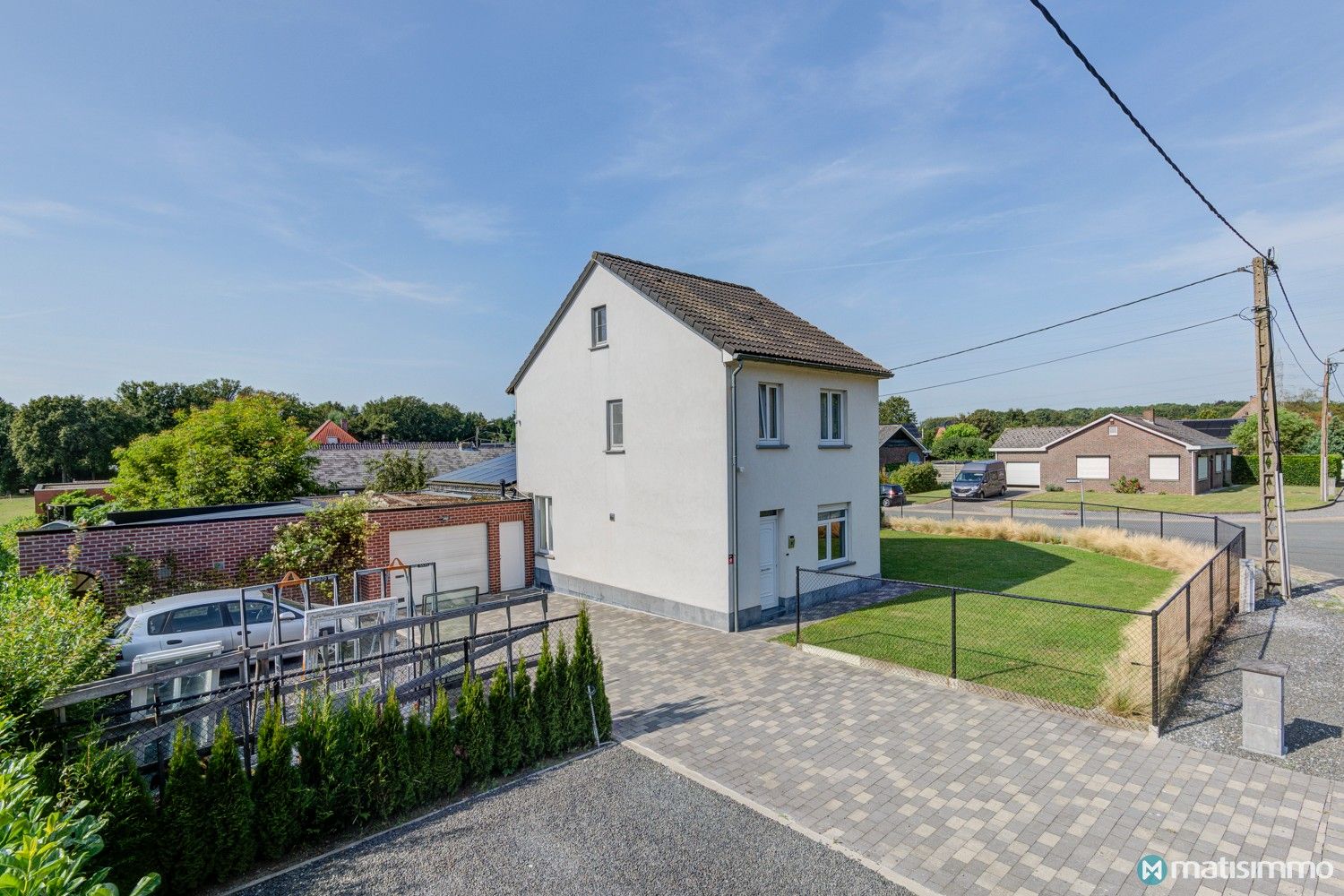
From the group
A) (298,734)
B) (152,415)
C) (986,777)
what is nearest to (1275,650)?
(986,777)

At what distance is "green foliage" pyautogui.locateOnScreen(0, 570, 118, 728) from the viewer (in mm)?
4785

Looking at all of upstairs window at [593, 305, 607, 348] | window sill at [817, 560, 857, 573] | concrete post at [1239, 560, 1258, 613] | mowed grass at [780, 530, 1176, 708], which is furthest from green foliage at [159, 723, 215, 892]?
concrete post at [1239, 560, 1258, 613]

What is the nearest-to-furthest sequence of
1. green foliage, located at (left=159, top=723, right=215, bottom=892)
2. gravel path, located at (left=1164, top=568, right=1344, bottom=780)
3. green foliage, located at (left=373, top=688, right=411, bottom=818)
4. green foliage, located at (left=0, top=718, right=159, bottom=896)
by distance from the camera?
green foliage, located at (left=0, top=718, right=159, bottom=896)
green foliage, located at (left=159, top=723, right=215, bottom=892)
green foliage, located at (left=373, top=688, right=411, bottom=818)
gravel path, located at (left=1164, top=568, right=1344, bottom=780)

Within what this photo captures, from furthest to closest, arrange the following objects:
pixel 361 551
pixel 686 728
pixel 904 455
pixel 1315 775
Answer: pixel 904 455 → pixel 361 551 → pixel 686 728 → pixel 1315 775

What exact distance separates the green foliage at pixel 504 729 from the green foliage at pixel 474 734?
0.11 meters

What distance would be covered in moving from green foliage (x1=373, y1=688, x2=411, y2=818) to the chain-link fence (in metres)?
6.68

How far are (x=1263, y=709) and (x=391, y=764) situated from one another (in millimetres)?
8992

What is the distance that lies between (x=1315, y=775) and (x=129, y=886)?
1052 cm

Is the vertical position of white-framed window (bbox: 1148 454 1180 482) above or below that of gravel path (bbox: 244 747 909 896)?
above

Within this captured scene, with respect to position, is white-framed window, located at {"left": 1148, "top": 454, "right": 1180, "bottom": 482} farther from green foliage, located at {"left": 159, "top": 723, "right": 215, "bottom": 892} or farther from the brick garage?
green foliage, located at {"left": 159, "top": 723, "right": 215, "bottom": 892}

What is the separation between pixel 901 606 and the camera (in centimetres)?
1372

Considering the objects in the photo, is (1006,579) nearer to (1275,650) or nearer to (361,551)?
(1275,650)

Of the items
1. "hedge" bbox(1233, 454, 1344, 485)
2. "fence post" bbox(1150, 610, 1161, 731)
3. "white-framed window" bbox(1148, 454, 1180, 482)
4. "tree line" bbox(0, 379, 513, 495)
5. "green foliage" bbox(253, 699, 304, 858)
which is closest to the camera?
"green foliage" bbox(253, 699, 304, 858)

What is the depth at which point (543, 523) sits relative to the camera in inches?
675
